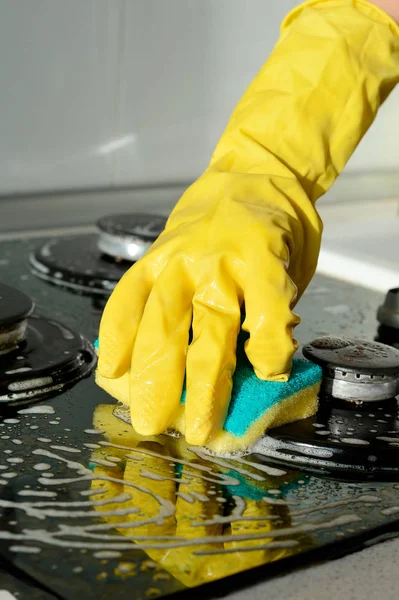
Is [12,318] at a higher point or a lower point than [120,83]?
lower

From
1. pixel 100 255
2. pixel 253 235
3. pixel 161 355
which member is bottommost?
pixel 100 255

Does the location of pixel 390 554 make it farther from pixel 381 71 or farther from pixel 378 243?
pixel 378 243

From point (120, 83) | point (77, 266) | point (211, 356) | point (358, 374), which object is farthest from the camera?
point (120, 83)

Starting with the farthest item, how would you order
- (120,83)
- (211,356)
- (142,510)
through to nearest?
(120,83) < (211,356) < (142,510)

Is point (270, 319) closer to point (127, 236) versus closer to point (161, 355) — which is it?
point (161, 355)

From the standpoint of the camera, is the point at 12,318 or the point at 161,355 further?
the point at 12,318

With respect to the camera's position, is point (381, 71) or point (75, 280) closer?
point (381, 71)

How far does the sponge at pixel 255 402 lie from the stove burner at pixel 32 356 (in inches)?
3.6

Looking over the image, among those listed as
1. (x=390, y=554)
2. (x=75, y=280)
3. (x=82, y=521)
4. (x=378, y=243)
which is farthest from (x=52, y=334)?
(x=378, y=243)

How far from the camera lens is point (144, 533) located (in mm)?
700

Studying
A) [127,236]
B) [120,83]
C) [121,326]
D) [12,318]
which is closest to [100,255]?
[127,236]

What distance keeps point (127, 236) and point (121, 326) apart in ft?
1.94

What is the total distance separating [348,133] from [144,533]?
1.95ft

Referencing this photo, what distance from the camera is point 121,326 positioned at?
0.90 meters
